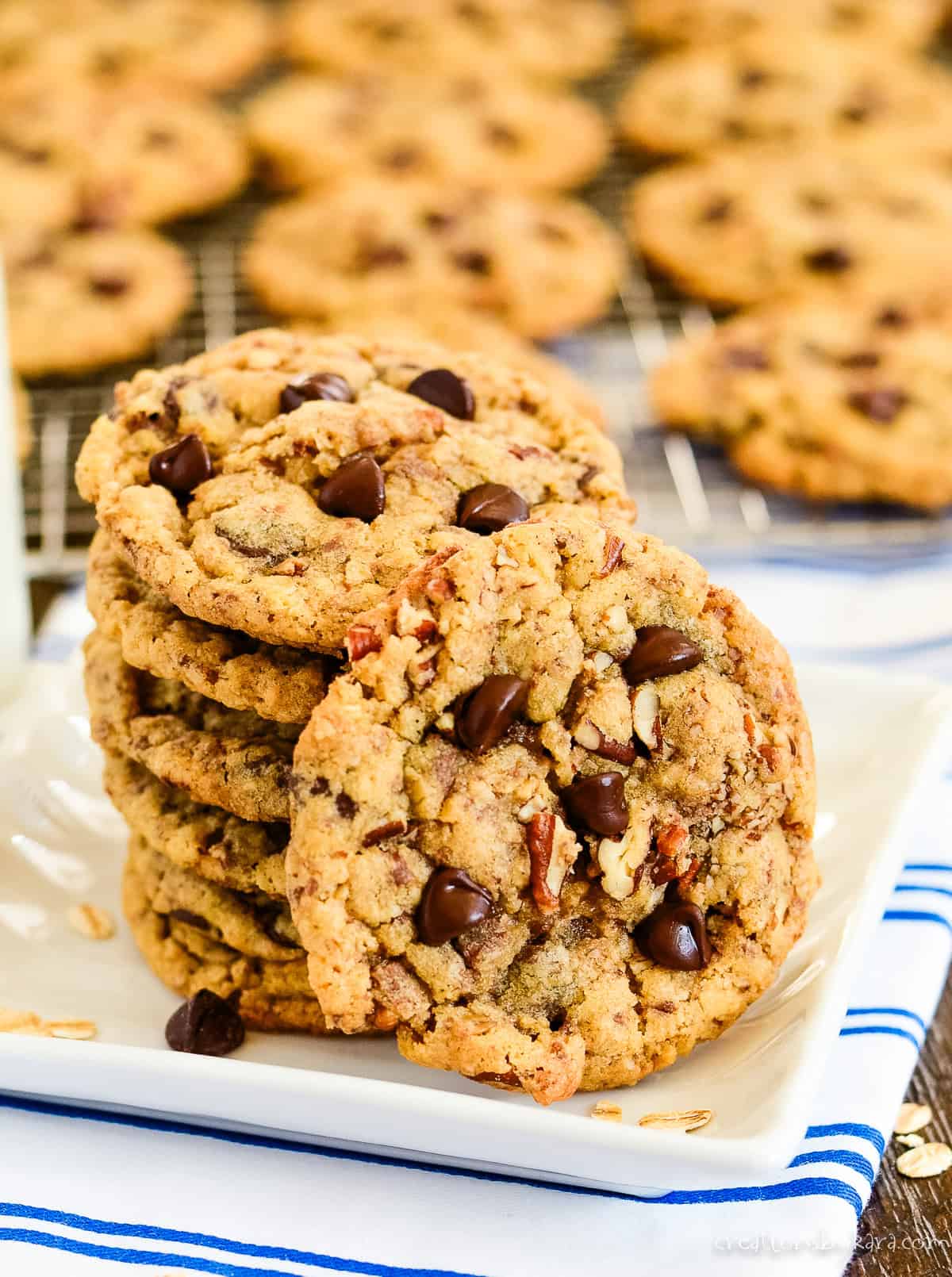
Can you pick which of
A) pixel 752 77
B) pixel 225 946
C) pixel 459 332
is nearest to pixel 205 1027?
pixel 225 946

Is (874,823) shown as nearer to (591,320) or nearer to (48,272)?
(591,320)

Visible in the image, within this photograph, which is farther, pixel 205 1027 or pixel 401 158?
pixel 401 158

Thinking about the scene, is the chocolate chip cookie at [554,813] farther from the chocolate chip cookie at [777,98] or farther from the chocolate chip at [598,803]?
the chocolate chip cookie at [777,98]

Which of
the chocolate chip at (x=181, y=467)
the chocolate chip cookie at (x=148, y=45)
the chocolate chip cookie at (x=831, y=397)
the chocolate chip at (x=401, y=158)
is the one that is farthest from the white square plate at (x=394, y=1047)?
the chocolate chip cookie at (x=148, y=45)

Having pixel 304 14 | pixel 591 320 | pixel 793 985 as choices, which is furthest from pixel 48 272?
pixel 793 985

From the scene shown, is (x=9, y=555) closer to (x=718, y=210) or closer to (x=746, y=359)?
(x=746, y=359)

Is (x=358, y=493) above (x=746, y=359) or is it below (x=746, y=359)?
above
